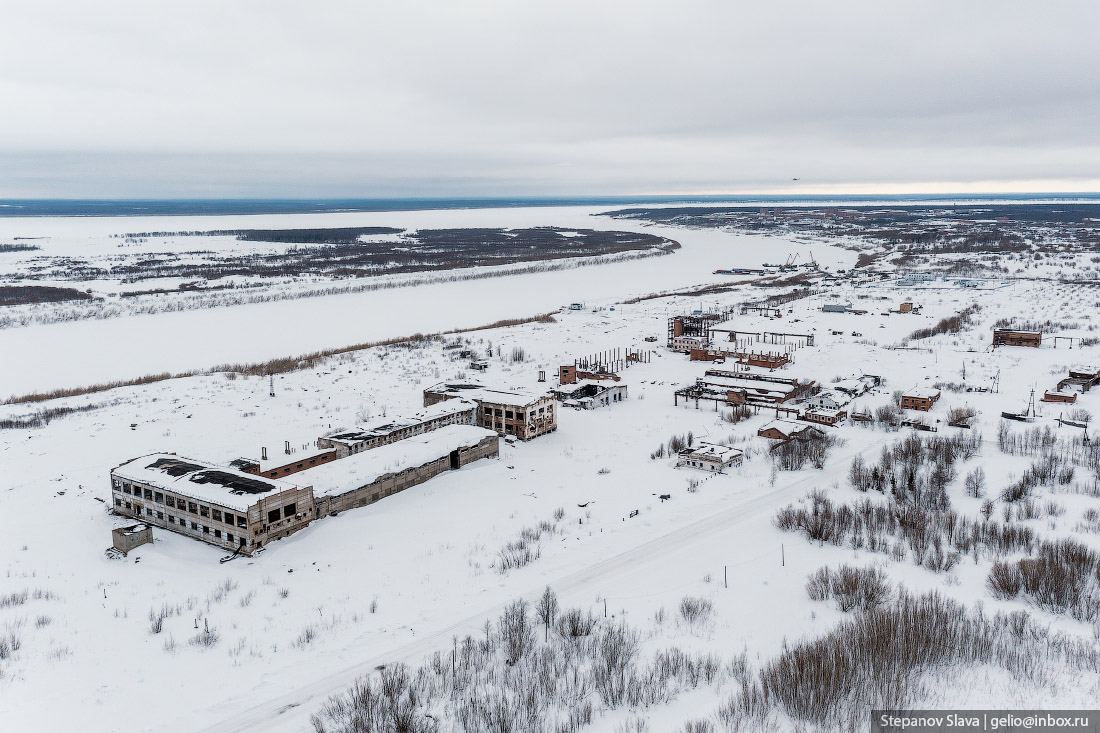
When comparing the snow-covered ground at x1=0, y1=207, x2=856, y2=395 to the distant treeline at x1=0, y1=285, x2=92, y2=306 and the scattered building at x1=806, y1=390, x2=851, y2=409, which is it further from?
the scattered building at x1=806, y1=390, x2=851, y2=409

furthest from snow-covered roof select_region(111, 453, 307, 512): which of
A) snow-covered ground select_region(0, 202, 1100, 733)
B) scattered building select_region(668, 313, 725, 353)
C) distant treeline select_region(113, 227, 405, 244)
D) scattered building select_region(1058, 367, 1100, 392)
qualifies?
distant treeline select_region(113, 227, 405, 244)

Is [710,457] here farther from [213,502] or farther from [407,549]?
[213,502]

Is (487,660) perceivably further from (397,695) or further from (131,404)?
(131,404)

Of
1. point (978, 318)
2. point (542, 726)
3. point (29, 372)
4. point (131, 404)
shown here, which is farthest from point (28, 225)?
point (542, 726)

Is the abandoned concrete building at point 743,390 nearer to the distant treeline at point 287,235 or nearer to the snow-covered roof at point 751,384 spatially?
the snow-covered roof at point 751,384

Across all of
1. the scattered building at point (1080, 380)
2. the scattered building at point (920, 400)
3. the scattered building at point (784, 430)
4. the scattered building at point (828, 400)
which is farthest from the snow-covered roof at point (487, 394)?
the scattered building at point (1080, 380)

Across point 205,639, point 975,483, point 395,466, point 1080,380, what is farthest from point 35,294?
point 1080,380
